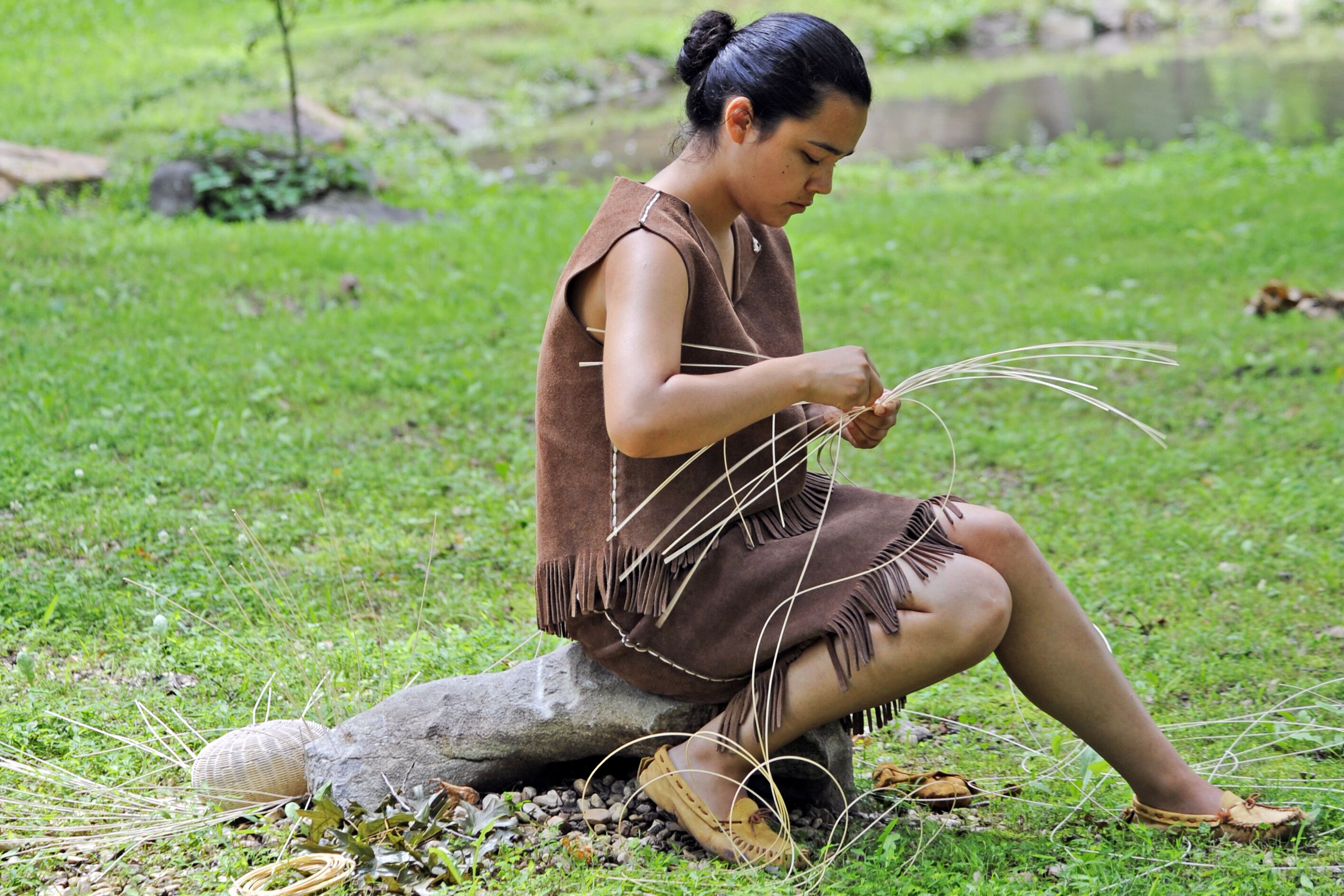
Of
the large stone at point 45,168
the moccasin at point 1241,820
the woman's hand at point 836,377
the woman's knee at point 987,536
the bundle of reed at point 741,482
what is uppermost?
the large stone at point 45,168

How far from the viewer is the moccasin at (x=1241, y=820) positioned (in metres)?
2.45

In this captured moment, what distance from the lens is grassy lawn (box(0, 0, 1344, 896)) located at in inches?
110

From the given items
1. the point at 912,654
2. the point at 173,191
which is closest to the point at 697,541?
the point at 912,654

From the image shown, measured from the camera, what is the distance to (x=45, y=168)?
8.60 metres

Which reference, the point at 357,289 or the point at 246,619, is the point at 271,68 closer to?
the point at 357,289

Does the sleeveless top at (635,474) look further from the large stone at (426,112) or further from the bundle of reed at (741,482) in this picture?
the large stone at (426,112)

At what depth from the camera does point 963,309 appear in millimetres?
7020

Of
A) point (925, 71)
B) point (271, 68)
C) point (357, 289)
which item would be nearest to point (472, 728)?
point (357, 289)

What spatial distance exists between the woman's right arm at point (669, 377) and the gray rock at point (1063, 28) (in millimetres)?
23766

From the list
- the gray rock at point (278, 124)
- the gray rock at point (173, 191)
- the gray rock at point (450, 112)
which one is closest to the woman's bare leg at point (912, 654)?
the gray rock at point (173, 191)

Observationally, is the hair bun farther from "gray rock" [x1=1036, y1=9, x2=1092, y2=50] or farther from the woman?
"gray rock" [x1=1036, y1=9, x2=1092, y2=50]

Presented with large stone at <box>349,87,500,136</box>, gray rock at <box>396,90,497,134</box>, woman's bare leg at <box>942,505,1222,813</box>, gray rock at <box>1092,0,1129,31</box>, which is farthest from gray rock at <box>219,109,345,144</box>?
gray rock at <box>1092,0,1129,31</box>

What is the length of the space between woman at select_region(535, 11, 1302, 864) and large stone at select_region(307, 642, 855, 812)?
0.08 metres

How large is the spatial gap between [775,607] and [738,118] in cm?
93
